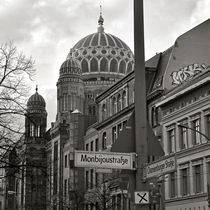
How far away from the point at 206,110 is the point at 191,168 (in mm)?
5140

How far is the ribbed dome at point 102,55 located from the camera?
430 feet

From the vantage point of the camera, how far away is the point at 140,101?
11133 mm

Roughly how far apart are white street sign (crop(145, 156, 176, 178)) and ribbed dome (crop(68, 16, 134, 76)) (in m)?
119

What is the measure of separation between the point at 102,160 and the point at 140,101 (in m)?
1.44

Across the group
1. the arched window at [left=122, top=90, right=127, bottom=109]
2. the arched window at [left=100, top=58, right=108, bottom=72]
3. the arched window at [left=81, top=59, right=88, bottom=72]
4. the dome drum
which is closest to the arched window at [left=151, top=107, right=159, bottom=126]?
the arched window at [left=122, top=90, right=127, bottom=109]

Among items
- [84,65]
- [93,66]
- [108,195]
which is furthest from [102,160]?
[93,66]

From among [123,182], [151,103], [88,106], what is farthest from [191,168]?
[88,106]

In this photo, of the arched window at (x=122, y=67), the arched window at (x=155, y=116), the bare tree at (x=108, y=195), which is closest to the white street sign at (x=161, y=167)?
the arched window at (x=155, y=116)

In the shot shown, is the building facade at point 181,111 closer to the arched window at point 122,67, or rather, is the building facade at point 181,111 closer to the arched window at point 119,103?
the arched window at point 119,103

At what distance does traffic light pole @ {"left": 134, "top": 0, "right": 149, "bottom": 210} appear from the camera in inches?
439

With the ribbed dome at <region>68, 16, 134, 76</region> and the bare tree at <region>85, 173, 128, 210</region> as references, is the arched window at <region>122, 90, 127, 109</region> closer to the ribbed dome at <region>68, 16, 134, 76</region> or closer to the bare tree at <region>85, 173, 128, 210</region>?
the bare tree at <region>85, 173, 128, 210</region>

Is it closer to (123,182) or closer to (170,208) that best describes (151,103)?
(170,208)

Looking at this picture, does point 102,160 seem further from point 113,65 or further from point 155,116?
point 113,65

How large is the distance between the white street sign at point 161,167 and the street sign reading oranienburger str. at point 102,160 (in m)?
0.39
